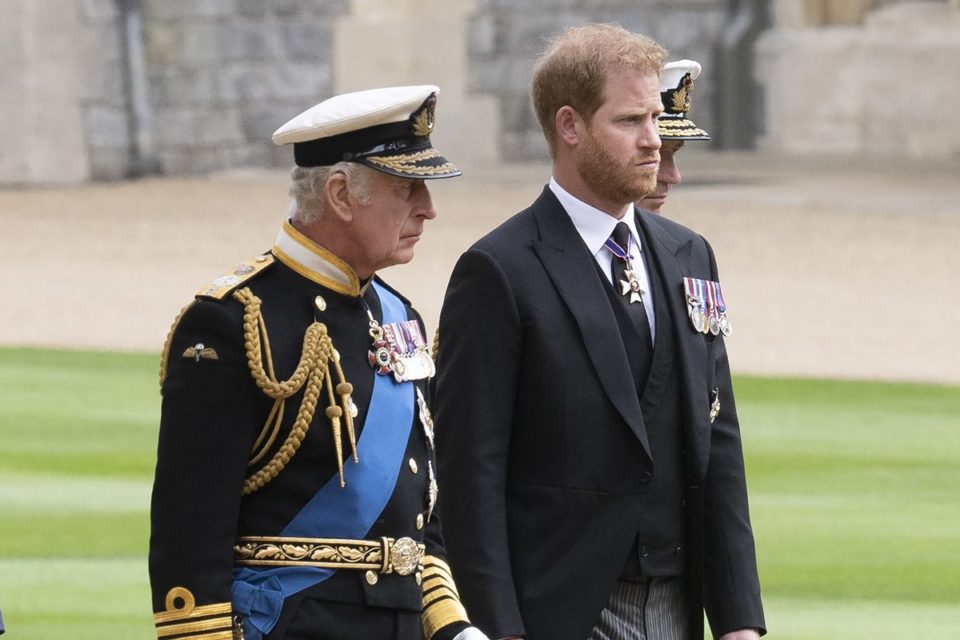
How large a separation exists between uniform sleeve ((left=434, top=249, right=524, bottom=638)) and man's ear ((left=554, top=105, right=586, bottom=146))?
0.82 ft

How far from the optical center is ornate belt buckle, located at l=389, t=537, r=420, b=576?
10.1ft

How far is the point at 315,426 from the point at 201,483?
0.19 metres

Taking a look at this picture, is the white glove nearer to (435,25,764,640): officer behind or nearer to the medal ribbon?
(435,25,764,640): officer behind

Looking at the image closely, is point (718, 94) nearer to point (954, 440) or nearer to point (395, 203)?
point (954, 440)

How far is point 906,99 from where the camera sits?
69.3 ft

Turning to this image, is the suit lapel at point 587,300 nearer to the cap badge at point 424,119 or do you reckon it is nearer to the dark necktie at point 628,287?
the dark necktie at point 628,287

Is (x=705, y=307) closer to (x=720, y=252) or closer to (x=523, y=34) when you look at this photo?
(x=720, y=252)

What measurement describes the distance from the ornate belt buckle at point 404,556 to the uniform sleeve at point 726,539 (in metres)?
0.74

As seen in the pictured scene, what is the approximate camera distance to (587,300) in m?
3.58

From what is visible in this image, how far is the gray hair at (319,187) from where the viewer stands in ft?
10.2

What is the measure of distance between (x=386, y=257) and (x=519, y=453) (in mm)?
621

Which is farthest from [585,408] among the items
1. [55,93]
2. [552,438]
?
[55,93]

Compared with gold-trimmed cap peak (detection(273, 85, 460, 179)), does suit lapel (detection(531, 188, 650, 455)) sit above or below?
below

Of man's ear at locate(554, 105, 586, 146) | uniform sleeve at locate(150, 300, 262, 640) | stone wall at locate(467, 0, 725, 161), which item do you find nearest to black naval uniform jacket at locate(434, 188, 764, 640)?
man's ear at locate(554, 105, 586, 146)
